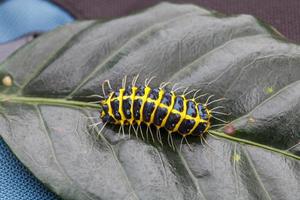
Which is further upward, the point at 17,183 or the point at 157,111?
the point at 157,111

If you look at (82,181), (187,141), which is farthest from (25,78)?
(187,141)

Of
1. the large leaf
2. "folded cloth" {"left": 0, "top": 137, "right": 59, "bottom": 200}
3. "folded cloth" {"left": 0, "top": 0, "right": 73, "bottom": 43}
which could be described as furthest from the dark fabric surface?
"folded cloth" {"left": 0, "top": 137, "right": 59, "bottom": 200}

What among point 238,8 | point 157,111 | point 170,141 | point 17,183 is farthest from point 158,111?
point 238,8

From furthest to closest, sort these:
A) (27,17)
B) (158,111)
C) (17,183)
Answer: (27,17) < (17,183) < (158,111)

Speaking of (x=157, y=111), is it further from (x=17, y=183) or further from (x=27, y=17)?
(x=27, y=17)

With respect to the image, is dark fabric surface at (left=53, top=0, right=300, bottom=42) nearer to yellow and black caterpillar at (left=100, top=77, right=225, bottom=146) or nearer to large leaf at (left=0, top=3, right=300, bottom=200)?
large leaf at (left=0, top=3, right=300, bottom=200)

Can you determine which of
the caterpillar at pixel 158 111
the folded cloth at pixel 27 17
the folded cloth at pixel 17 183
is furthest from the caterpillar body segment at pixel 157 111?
the folded cloth at pixel 27 17

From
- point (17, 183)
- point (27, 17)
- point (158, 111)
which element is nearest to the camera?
point (158, 111)
